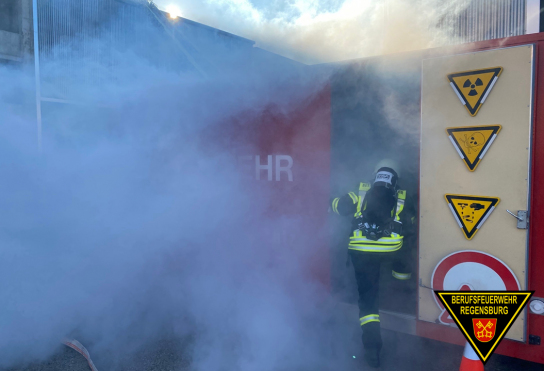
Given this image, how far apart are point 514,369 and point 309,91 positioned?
267 centimetres

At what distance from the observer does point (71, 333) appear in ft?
9.78

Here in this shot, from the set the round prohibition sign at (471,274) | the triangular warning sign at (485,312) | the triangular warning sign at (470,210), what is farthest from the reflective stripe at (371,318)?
the triangular warning sign at (485,312)

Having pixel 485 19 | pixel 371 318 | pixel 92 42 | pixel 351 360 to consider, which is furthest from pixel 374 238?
pixel 92 42

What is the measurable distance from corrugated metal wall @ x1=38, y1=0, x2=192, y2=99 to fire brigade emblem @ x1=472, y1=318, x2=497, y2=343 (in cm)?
316

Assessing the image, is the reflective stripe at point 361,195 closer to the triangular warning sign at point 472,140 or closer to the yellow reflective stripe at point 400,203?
the yellow reflective stripe at point 400,203

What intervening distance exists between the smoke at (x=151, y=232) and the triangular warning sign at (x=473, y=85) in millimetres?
1185

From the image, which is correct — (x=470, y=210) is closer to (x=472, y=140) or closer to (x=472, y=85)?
(x=472, y=140)

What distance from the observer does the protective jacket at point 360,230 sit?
8.82 feet

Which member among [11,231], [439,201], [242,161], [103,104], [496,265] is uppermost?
[103,104]

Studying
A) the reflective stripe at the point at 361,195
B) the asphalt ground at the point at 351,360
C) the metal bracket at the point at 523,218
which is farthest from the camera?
the reflective stripe at the point at 361,195

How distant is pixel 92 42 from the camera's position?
10.1 feet

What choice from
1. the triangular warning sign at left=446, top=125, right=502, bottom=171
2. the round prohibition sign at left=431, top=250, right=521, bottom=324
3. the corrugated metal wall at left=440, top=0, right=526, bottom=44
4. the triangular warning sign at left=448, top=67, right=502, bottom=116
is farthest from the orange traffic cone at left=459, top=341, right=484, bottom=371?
the corrugated metal wall at left=440, top=0, right=526, bottom=44

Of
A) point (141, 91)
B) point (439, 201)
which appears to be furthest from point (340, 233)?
point (141, 91)

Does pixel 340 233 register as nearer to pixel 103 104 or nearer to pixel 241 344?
pixel 241 344
